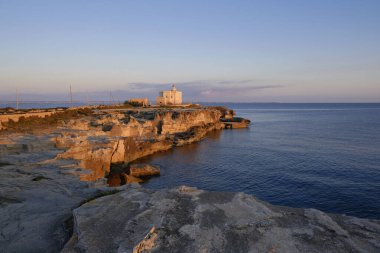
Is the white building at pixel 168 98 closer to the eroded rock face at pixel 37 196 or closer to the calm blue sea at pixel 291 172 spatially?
the calm blue sea at pixel 291 172

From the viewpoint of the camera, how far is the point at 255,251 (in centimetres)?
884

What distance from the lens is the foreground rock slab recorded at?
9070 mm

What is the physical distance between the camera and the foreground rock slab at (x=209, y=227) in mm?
9070

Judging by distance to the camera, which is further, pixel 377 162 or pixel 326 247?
pixel 377 162

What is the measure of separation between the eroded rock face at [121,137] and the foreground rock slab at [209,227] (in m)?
11.2

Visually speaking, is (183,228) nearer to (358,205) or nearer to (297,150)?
(358,205)

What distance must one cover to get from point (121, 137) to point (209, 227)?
1299 inches

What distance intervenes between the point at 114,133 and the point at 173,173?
41.5 ft

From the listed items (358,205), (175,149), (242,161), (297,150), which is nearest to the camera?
(358,205)

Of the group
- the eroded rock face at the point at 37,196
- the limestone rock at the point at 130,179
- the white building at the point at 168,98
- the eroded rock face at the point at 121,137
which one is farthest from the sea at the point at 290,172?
the white building at the point at 168,98

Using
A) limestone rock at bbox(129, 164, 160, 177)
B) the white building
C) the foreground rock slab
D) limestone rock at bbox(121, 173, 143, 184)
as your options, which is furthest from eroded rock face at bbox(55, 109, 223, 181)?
the white building

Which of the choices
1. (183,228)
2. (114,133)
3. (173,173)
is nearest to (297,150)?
(173,173)

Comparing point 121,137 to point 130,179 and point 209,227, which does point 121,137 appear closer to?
point 130,179

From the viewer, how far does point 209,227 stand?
10117 millimetres
